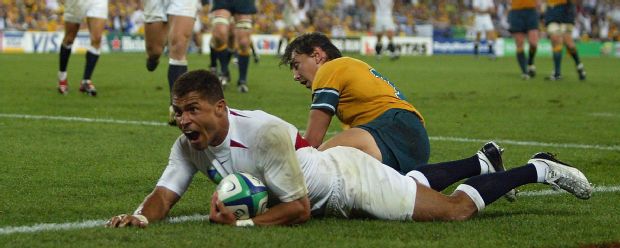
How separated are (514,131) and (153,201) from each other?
19.4 ft

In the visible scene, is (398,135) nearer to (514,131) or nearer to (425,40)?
(514,131)

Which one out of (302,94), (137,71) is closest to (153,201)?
(302,94)

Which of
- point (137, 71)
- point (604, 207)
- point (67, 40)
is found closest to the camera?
point (604, 207)

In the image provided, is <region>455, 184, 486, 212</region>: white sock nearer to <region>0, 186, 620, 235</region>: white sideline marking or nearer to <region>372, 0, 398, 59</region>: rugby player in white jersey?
<region>0, 186, 620, 235</region>: white sideline marking

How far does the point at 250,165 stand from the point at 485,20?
32.5 meters

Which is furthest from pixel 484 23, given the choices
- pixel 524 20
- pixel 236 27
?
pixel 236 27

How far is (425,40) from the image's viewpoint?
42.7 metres

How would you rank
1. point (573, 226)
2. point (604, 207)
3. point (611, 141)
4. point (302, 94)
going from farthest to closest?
1. point (302, 94)
2. point (611, 141)
3. point (604, 207)
4. point (573, 226)

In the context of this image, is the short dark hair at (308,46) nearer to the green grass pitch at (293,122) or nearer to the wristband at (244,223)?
the green grass pitch at (293,122)

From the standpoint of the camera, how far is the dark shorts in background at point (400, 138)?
20.0 ft

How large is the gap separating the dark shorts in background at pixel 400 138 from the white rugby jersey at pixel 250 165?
1007 mm

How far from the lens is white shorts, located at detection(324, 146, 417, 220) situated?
16.8 ft

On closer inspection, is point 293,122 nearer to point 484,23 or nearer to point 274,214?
point 274,214

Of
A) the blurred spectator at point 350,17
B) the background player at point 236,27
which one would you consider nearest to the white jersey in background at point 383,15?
the blurred spectator at point 350,17
